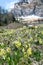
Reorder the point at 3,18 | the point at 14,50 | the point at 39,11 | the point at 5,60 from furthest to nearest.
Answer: the point at 39,11, the point at 3,18, the point at 14,50, the point at 5,60

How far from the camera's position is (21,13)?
117000mm

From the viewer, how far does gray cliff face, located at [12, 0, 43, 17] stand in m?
115

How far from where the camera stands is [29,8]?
122 metres

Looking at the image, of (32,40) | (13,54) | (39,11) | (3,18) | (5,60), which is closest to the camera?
(5,60)

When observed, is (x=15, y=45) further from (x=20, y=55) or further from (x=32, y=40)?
(x=32, y=40)

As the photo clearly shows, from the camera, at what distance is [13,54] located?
803 cm

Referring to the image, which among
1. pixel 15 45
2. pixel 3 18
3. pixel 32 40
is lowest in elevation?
pixel 3 18

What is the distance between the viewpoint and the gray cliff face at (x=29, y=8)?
115 metres

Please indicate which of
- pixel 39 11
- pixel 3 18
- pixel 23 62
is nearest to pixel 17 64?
pixel 23 62

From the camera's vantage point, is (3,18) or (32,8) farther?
(32,8)

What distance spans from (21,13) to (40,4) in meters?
8.42

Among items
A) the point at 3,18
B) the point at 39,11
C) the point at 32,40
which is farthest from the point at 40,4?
the point at 32,40

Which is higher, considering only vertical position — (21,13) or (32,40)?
(32,40)

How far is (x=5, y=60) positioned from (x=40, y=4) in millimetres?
107851
